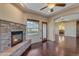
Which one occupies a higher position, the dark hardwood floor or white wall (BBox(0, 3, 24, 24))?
white wall (BBox(0, 3, 24, 24))

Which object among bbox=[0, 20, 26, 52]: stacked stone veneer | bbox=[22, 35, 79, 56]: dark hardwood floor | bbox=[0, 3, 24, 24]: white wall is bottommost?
bbox=[22, 35, 79, 56]: dark hardwood floor

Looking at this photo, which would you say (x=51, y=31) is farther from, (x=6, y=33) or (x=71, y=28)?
(x=6, y=33)

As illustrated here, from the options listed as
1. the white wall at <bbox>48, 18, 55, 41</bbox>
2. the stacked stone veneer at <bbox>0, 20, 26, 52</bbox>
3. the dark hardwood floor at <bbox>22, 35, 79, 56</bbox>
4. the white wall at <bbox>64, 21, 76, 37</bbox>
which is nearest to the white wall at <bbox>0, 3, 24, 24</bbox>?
the stacked stone veneer at <bbox>0, 20, 26, 52</bbox>

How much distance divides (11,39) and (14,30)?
295 millimetres

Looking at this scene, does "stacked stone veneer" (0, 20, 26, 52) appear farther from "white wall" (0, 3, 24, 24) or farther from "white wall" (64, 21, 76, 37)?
"white wall" (64, 21, 76, 37)

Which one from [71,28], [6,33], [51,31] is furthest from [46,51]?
[71,28]

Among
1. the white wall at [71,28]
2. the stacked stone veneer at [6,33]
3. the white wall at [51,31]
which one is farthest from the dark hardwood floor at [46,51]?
the white wall at [71,28]

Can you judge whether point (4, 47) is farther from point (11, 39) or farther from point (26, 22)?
point (26, 22)

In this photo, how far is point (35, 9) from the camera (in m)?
A: 4.66

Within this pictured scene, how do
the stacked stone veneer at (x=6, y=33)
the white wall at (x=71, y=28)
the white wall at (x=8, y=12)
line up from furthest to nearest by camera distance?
the white wall at (x=71, y=28) → the stacked stone veneer at (x=6, y=33) → the white wall at (x=8, y=12)

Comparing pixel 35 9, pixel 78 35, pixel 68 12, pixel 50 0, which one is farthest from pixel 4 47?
pixel 78 35

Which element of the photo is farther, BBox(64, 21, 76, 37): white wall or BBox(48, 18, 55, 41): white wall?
BBox(64, 21, 76, 37): white wall

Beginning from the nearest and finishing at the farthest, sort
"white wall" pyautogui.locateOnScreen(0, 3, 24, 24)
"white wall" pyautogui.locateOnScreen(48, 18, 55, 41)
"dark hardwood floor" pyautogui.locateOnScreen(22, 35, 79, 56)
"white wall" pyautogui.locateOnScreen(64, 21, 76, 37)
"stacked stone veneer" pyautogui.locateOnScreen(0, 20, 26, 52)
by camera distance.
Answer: "white wall" pyautogui.locateOnScreen(0, 3, 24, 24) → "stacked stone veneer" pyautogui.locateOnScreen(0, 20, 26, 52) → "dark hardwood floor" pyautogui.locateOnScreen(22, 35, 79, 56) → "white wall" pyautogui.locateOnScreen(48, 18, 55, 41) → "white wall" pyautogui.locateOnScreen(64, 21, 76, 37)

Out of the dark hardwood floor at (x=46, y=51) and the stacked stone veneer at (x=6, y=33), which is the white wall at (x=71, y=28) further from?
the stacked stone veneer at (x=6, y=33)
